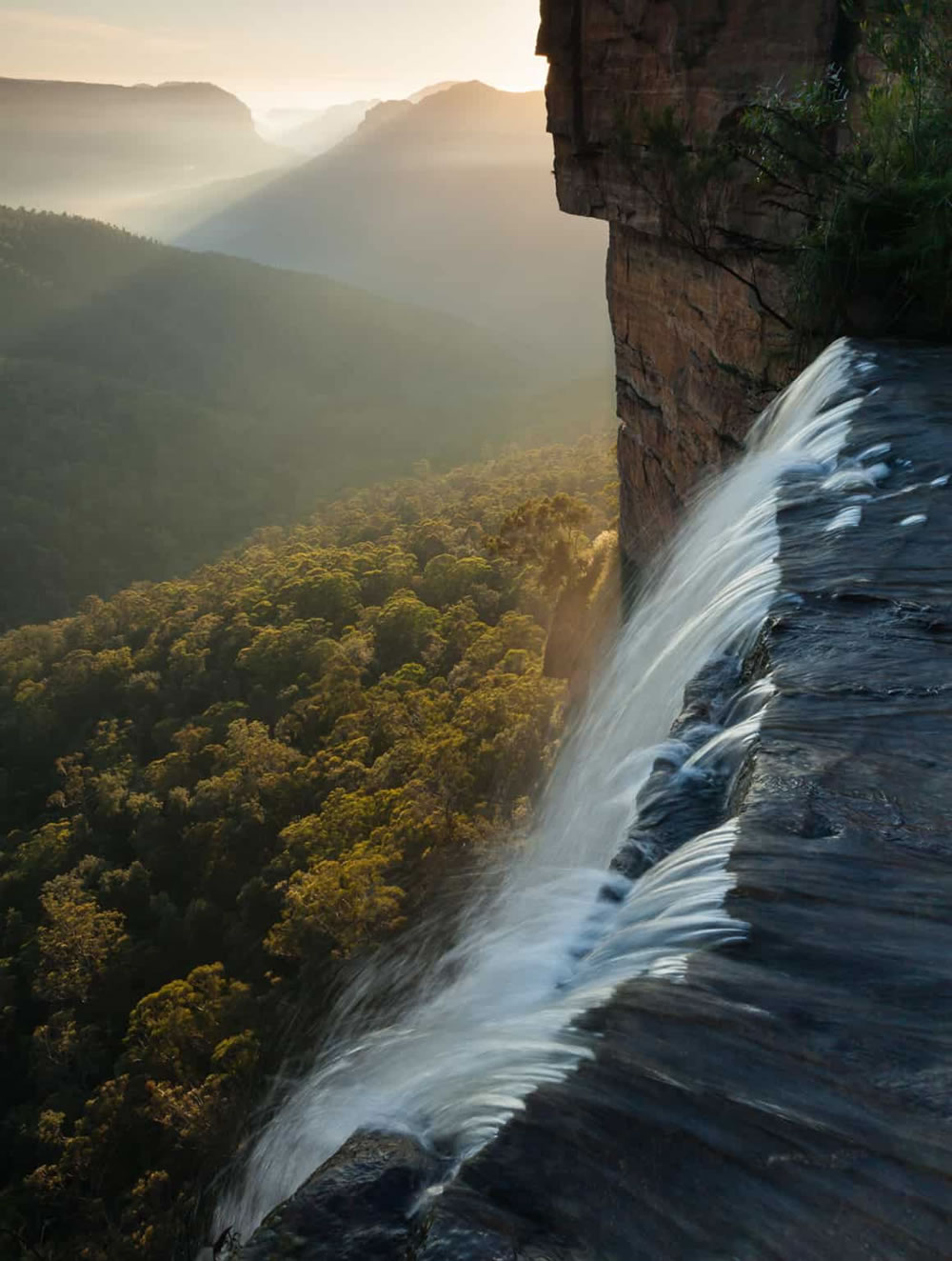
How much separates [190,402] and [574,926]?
88.7 m

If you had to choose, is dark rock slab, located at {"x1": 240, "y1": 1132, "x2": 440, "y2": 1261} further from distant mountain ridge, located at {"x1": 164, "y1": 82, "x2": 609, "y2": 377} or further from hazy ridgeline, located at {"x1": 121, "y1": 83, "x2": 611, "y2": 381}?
distant mountain ridge, located at {"x1": 164, "y1": 82, "x2": 609, "y2": 377}

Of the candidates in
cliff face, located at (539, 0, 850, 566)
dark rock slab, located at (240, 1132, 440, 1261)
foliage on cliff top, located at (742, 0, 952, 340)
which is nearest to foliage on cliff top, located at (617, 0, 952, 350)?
foliage on cliff top, located at (742, 0, 952, 340)

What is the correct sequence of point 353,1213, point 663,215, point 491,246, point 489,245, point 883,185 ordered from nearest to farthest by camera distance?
point 353,1213 → point 883,185 → point 663,215 → point 491,246 → point 489,245

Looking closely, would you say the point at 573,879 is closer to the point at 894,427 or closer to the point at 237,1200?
the point at 237,1200

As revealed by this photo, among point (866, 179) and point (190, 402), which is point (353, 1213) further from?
point (190, 402)

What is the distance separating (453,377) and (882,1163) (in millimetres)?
98981

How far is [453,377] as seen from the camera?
317 ft

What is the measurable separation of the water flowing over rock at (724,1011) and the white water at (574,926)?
0.02m

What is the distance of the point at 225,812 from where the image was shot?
2417cm

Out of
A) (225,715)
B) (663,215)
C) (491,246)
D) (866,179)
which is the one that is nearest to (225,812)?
(225,715)

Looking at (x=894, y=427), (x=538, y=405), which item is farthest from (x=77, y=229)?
(x=894, y=427)

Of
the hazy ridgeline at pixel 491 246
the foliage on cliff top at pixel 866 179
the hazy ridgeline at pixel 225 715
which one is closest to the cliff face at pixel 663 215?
the foliage on cliff top at pixel 866 179

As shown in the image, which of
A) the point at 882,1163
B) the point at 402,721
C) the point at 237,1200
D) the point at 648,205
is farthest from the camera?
the point at 402,721

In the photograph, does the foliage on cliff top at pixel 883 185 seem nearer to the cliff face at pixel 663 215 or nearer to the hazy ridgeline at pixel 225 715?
the cliff face at pixel 663 215
